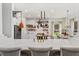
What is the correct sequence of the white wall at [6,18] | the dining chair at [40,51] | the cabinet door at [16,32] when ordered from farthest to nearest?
the cabinet door at [16,32], the white wall at [6,18], the dining chair at [40,51]

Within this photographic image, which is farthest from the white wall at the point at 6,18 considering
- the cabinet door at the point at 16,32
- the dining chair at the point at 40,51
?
the dining chair at the point at 40,51

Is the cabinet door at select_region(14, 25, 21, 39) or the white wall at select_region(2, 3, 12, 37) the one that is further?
the cabinet door at select_region(14, 25, 21, 39)

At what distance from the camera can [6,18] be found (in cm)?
624

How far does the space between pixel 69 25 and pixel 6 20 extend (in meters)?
4.77

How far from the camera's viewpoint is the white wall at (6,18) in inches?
243

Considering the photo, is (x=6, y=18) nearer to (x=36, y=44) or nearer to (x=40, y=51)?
(x=36, y=44)

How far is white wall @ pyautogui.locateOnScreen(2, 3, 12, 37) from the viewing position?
6184mm

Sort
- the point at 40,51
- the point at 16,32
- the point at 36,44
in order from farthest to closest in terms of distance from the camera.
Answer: the point at 16,32
the point at 36,44
the point at 40,51

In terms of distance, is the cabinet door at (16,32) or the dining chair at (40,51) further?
the cabinet door at (16,32)

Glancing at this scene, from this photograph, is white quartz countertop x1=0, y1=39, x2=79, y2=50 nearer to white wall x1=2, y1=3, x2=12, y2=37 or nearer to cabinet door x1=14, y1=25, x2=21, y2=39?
white wall x1=2, y1=3, x2=12, y2=37

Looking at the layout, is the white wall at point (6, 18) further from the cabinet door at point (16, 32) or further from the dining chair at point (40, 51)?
the dining chair at point (40, 51)

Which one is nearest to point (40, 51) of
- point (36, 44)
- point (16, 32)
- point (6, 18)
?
point (36, 44)

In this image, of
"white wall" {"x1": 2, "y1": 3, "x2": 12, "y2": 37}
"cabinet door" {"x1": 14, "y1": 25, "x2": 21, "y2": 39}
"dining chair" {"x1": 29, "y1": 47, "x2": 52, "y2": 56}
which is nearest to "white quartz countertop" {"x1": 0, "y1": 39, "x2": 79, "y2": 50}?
"dining chair" {"x1": 29, "y1": 47, "x2": 52, "y2": 56}

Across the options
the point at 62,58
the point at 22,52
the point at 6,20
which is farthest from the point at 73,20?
the point at 62,58
